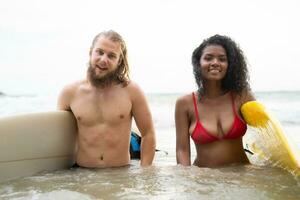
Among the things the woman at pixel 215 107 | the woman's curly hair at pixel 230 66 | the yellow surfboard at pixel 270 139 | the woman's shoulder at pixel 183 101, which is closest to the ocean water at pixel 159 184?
the yellow surfboard at pixel 270 139

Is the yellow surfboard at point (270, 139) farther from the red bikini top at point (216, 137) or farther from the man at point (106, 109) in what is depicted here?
the man at point (106, 109)

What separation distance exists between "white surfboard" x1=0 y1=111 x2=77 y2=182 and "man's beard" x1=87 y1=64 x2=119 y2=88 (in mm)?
331

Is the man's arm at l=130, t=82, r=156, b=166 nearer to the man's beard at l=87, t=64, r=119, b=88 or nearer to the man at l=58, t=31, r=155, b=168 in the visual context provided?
the man at l=58, t=31, r=155, b=168

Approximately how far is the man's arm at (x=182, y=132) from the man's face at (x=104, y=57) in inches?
23.5

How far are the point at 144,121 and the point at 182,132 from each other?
321mm

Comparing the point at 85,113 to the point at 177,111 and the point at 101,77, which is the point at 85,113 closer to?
the point at 101,77

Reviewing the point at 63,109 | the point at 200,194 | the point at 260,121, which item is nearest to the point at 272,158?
the point at 260,121

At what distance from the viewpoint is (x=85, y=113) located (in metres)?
3.20

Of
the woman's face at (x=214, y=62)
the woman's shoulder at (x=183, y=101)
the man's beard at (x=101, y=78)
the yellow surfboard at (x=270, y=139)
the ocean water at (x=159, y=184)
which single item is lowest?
the ocean water at (x=159, y=184)

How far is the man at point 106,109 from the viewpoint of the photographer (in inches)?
126

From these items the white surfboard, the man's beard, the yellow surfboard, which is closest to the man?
the man's beard

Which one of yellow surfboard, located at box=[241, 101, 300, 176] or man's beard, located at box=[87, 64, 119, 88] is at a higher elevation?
man's beard, located at box=[87, 64, 119, 88]

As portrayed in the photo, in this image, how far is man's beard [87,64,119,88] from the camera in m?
3.25

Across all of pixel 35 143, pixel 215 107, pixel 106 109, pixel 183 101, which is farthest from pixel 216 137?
pixel 35 143
